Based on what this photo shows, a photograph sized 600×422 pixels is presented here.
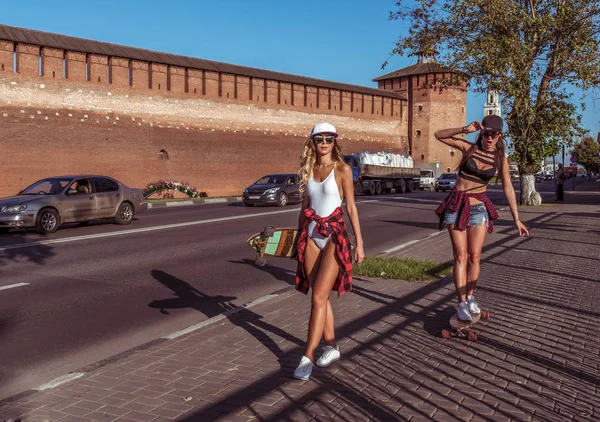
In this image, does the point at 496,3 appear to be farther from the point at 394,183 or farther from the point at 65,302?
the point at 394,183

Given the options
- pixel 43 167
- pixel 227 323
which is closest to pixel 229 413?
pixel 227 323

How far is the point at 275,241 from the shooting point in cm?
566

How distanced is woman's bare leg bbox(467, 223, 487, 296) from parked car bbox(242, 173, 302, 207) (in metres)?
21.5

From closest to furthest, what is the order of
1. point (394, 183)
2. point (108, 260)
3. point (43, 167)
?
1. point (108, 260)
2. point (43, 167)
3. point (394, 183)

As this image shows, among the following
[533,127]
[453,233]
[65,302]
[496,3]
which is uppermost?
[496,3]

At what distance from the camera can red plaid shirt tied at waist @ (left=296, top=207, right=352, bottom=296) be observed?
480 cm

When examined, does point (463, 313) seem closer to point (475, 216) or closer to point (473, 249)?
point (473, 249)

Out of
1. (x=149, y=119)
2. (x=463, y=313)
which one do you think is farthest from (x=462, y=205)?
(x=149, y=119)

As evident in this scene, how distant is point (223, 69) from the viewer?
44.3m

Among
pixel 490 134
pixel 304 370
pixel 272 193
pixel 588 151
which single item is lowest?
pixel 304 370

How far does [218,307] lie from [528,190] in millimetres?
22207

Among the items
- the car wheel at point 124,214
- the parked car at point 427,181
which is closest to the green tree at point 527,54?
the car wheel at point 124,214

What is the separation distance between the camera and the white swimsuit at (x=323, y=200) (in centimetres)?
488

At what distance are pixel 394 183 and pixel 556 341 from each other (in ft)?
139
